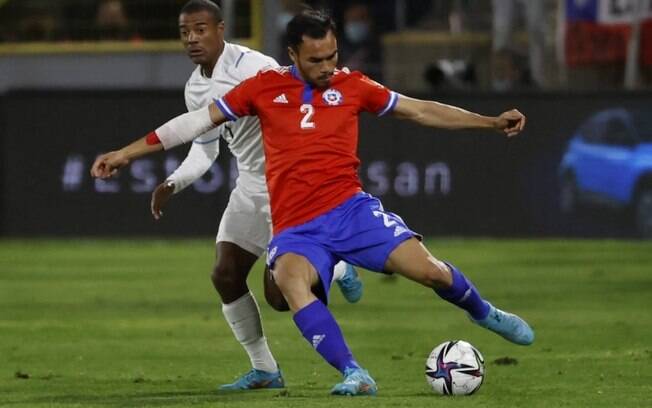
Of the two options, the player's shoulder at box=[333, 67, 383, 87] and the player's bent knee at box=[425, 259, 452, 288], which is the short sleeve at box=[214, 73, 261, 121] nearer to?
the player's shoulder at box=[333, 67, 383, 87]

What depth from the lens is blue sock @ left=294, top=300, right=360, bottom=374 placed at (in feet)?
27.2

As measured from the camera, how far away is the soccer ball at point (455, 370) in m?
8.54

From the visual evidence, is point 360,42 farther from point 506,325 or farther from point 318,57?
point 318,57

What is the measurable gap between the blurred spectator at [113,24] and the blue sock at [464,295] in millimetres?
15147

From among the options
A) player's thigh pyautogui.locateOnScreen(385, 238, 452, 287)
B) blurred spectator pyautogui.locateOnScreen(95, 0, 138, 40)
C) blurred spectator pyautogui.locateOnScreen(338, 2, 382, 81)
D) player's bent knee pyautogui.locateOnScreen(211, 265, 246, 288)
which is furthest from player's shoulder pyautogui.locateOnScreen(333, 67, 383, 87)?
blurred spectator pyautogui.locateOnScreen(95, 0, 138, 40)

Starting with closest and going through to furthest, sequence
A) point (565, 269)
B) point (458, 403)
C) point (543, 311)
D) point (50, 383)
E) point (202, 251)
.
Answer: point (458, 403) < point (50, 383) < point (543, 311) < point (565, 269) < point (202, 251)

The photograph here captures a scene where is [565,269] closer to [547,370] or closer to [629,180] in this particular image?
[629,180]

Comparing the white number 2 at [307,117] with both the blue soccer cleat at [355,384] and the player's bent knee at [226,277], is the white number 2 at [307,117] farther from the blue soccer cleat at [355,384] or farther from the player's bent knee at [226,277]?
the blue soccer cleat at [355,384]

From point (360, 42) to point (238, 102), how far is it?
543 inches

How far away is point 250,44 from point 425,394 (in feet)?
46.1

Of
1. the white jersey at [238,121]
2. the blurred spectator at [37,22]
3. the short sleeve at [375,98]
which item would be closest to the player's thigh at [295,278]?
the short sleeve at [375,98]

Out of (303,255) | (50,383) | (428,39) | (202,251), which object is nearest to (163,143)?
(303,255)

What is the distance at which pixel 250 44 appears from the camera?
22359 mm

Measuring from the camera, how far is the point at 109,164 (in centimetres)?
855
